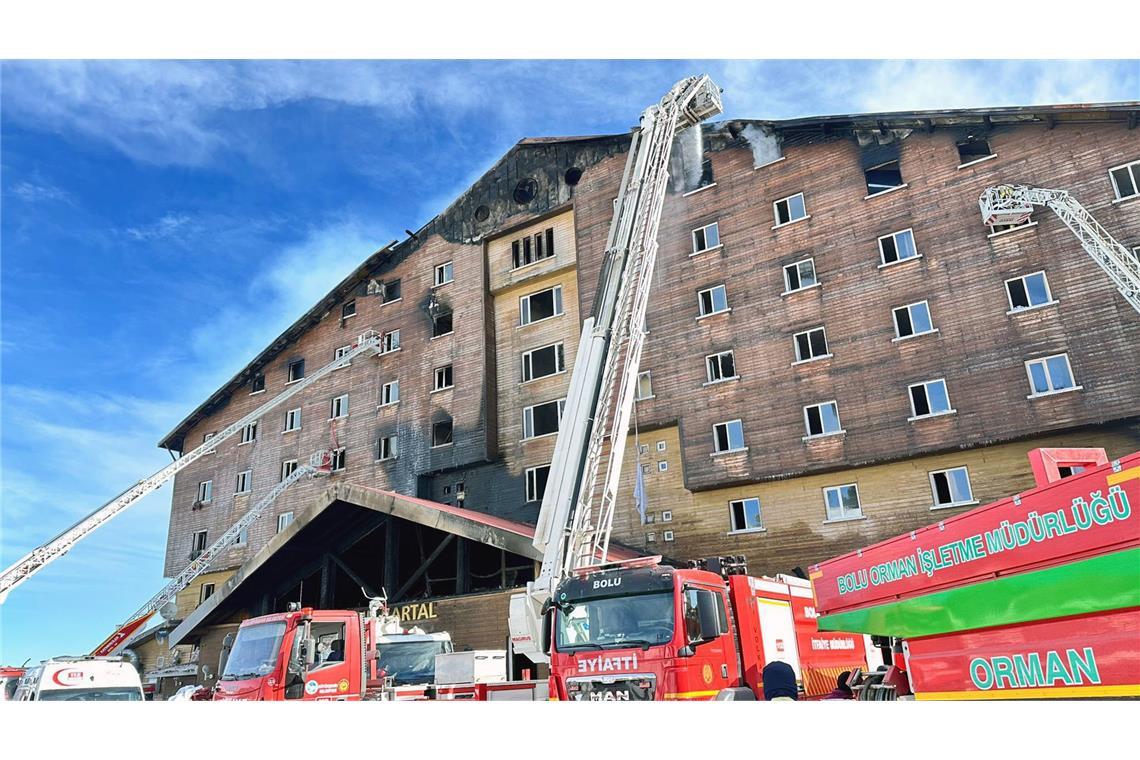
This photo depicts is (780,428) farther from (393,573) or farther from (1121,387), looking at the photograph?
(393,573)

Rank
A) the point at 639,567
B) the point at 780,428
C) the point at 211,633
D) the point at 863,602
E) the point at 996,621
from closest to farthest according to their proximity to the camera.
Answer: the point at 996,621
the point at 863,602
the point at 639,567
the point at 780,428
the point at 211,633

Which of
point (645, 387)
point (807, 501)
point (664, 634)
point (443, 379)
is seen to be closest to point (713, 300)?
point (645, 387)

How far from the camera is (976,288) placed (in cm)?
2314

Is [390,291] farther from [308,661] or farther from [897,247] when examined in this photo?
[308,661]

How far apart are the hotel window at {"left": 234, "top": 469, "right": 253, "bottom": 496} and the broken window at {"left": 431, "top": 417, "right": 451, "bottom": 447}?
43.6ft

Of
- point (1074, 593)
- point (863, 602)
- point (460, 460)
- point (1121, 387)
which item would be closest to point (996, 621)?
point (1074, 593)

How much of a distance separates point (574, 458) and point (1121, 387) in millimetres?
15766

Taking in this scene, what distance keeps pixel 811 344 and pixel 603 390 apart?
11.8m

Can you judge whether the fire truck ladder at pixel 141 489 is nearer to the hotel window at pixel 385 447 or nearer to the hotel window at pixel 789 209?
the hotel window at pixel 385 447

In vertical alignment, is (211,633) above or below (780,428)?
below

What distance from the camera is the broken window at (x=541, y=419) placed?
1230 inches

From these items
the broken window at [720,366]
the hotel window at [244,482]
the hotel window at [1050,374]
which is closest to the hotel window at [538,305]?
the broken window at [720,366]

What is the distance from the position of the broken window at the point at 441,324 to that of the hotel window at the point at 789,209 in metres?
16.3

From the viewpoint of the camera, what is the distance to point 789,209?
91.6ft
